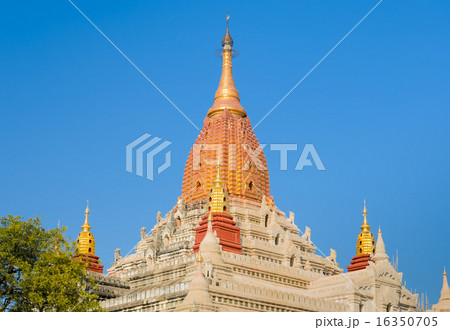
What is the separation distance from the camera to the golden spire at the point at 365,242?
72625 millimetres

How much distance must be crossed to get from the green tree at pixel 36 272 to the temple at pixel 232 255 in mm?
6761

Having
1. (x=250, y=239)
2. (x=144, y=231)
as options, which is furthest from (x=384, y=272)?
(x=144, y=231)

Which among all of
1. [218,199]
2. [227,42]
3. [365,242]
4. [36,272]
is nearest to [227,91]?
[227,42]

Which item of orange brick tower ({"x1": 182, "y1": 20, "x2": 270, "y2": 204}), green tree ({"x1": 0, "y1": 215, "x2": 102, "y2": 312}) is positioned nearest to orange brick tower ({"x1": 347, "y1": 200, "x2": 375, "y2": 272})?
orange brick tower ({"x1": 182, "y1": 20, "x2": 270, "y2": 204})

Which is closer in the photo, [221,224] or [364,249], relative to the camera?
[221,224]

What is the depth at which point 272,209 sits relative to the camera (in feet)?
238

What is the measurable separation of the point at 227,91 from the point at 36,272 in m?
34.5

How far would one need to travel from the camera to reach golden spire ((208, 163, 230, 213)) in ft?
209

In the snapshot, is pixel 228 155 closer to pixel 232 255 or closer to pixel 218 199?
pixel 218 199

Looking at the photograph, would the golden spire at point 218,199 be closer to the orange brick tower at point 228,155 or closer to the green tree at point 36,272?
the orange brick tower at point 228,155

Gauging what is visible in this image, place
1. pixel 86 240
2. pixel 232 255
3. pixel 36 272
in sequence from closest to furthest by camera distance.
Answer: pixel 36 272 < pixel 232 255 < pixel 86 240

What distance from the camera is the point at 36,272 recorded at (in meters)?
47.8

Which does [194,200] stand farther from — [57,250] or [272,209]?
[57,250]
